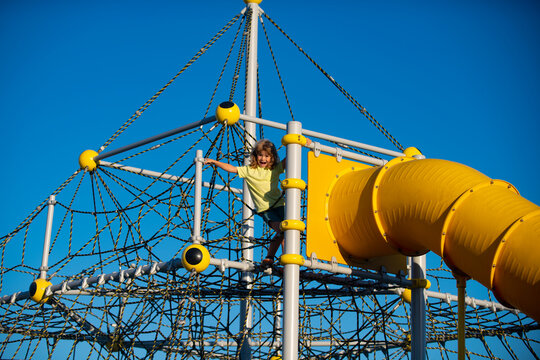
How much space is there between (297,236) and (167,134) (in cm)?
288

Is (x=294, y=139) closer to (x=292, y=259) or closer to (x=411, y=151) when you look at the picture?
(x=292, y=259)

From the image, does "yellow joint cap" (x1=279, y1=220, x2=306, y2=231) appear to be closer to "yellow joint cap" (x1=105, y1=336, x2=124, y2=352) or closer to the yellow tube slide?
the yellow tube slide

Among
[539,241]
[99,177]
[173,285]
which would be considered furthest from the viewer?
[99,177]

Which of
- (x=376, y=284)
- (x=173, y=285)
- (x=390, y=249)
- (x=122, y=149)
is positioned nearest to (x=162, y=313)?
(x=173, y=285)

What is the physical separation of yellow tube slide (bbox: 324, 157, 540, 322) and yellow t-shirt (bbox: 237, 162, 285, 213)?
2.34 feet

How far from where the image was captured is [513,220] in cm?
632

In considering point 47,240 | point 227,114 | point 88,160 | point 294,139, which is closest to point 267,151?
point 294,139

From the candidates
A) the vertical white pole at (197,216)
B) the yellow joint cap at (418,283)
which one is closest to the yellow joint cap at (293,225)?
the vertical white pole at (197,216)

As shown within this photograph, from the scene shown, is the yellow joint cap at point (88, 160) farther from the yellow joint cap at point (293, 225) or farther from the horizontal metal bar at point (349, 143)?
the yellow joint cap at point (293, 225)

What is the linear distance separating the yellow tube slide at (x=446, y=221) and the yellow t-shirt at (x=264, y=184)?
712 millimetres

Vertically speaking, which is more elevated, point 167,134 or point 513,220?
point 167,134

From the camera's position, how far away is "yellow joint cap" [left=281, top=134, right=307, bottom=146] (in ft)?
25.4

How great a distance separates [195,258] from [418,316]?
8.46 feet

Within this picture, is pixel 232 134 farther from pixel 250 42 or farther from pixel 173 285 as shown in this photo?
pixel 250 42
